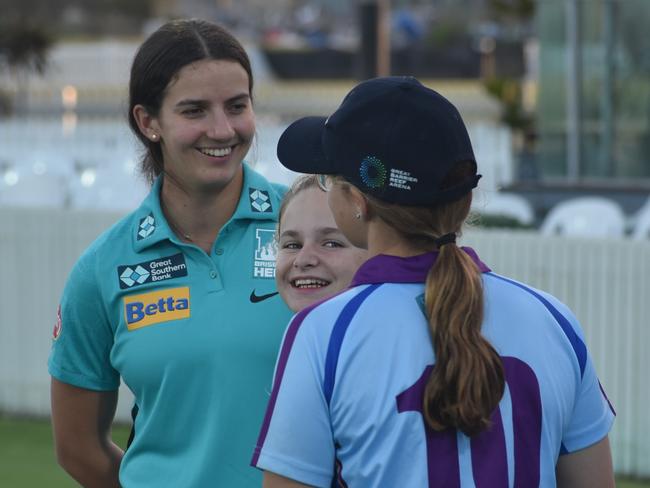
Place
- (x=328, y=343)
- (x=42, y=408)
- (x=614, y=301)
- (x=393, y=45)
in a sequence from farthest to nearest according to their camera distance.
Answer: (x=393, y=45)
(x=42, y=408)
(x=614, y=301)
(x=328, y=343)

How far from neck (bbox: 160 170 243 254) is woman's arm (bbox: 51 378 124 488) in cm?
37

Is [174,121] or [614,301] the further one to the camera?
[614,301]

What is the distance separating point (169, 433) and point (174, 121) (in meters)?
0.59

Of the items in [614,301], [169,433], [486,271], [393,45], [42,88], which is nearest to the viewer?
[486,271]

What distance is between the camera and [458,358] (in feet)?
5.85

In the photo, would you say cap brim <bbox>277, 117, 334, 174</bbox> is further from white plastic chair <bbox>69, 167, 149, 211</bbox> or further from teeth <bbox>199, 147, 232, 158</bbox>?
white plastic chair <bbox>69, 167, 149, 211</bbox>

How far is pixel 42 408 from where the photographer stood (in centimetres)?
725

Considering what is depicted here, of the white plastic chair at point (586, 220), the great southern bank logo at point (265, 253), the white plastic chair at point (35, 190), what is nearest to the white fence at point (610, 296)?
the white plastic chair at point (586, 220)

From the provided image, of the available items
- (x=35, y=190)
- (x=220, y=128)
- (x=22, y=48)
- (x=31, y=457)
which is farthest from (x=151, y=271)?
(x=22, y=48)

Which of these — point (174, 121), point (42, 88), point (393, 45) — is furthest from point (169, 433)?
point (393, 45)

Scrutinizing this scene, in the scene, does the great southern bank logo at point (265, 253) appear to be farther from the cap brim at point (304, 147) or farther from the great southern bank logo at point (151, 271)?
the cap brim at point (304, 147)

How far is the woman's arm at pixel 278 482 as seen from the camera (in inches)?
71.4

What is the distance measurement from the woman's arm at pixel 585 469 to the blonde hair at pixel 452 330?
0.78 ft

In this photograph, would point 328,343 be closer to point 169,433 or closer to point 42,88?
point 169,433
